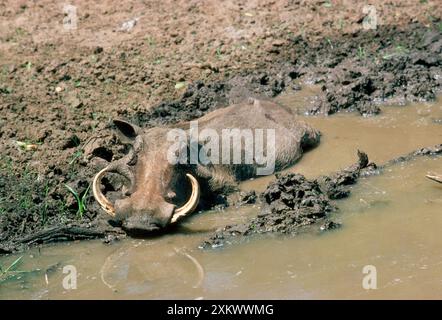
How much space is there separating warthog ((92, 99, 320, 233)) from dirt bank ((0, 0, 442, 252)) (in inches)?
22.7

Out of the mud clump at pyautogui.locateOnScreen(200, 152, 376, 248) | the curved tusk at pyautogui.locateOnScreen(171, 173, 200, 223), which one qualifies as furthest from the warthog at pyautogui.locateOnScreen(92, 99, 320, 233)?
the mud clump at pyautogui.locateOnScreen(200, 152, 376, 248)

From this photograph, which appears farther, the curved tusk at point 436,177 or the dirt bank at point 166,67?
the dirt bank at point 166,67

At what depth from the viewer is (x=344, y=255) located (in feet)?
23.0

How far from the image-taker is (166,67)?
35.6 feet

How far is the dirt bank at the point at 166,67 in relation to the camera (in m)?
8.88

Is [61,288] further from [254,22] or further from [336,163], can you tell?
[254,22]

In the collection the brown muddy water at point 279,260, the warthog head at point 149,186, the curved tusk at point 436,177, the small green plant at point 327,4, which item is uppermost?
the small green plant at point 327,4

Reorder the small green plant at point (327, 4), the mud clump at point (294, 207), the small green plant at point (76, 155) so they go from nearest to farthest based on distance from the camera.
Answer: the mud clump at point (294, 207) < the small green plant at point (76, 155) < the small green plant at point (327, 4)

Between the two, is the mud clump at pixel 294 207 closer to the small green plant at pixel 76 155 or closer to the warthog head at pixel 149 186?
the warthog head at pixel 149 186

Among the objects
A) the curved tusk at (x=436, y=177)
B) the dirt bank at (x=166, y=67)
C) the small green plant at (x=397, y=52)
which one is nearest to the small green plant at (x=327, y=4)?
the dirt bank at (x=166, y=67)

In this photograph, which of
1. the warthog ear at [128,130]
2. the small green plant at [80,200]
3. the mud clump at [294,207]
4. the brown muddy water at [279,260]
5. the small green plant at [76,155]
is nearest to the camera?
the brown muddy water at [279,260]

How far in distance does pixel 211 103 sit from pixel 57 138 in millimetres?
1839

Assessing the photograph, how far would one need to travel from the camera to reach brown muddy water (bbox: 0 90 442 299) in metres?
Result: 6.56

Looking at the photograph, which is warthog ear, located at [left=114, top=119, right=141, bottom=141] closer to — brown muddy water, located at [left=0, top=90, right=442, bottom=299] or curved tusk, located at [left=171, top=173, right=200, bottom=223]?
curved tusk, located at [left=171, top=173, right=200, bottom=223]
